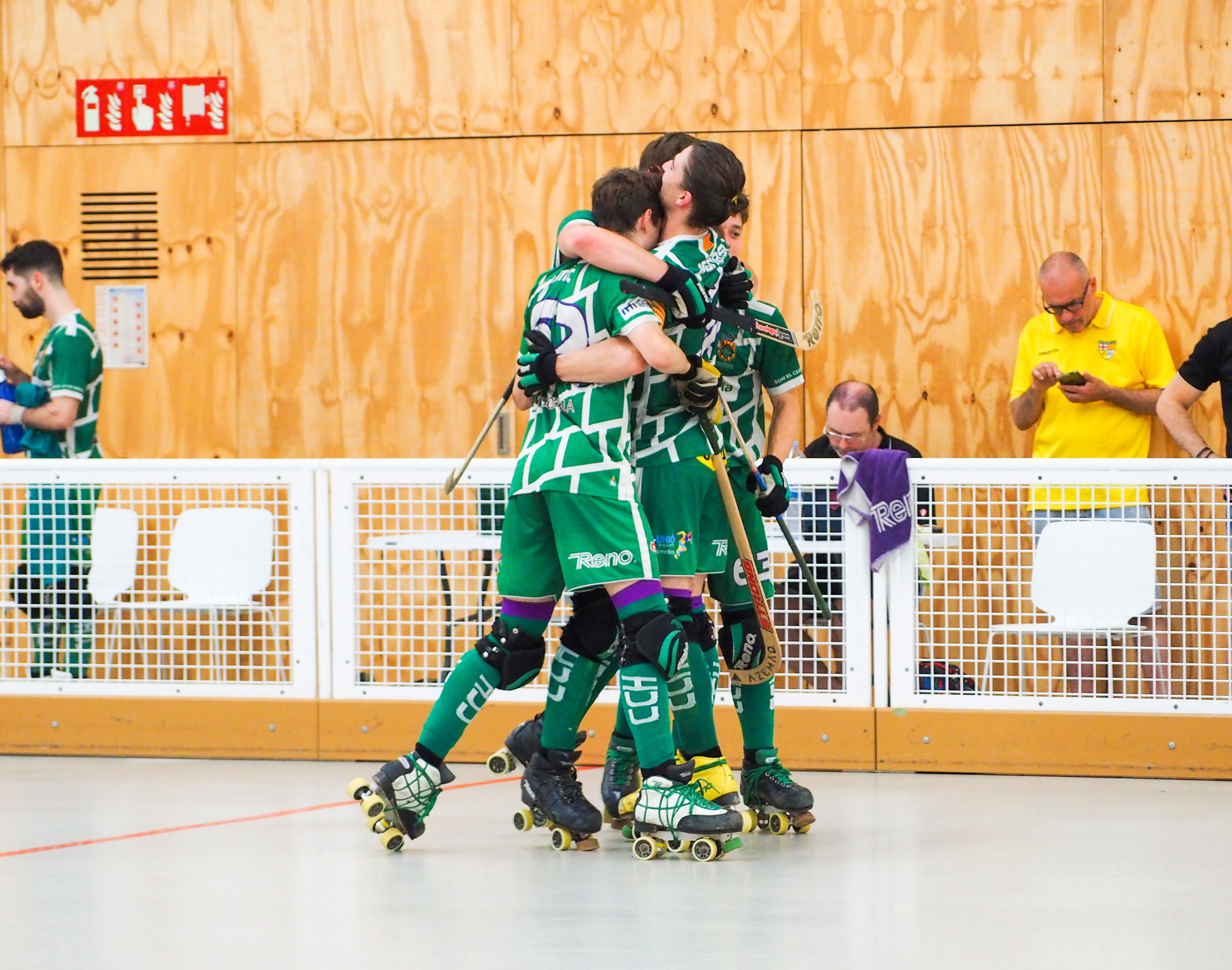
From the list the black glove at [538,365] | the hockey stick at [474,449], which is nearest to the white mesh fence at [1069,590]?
the hockey stick at [474,449]

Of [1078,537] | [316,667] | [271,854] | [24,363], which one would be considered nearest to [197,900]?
[271,854]

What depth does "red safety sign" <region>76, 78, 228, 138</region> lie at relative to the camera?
7.25 metres

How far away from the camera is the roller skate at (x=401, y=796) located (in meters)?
3.81

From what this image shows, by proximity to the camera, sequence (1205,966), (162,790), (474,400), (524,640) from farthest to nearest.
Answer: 1. (474,400)
2. (162,790)
3. (524,640)
4. (1205,966)

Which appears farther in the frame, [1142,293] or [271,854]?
[1142,293]

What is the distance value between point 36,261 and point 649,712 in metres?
3.76

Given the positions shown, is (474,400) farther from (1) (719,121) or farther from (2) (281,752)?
(2) (281,752)

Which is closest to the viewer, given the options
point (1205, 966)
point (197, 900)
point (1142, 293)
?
point (1205, 966)

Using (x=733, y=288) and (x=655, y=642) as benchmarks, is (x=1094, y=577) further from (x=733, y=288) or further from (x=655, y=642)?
(x=655, y=642)

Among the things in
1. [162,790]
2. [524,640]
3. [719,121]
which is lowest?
[162,790]

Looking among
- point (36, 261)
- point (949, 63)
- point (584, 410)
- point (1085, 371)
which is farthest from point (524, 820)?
point (949, 63)

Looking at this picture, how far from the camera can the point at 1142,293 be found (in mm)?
6691

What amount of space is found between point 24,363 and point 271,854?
13.7 feet

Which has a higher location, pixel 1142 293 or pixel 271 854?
pixel 1142 293
